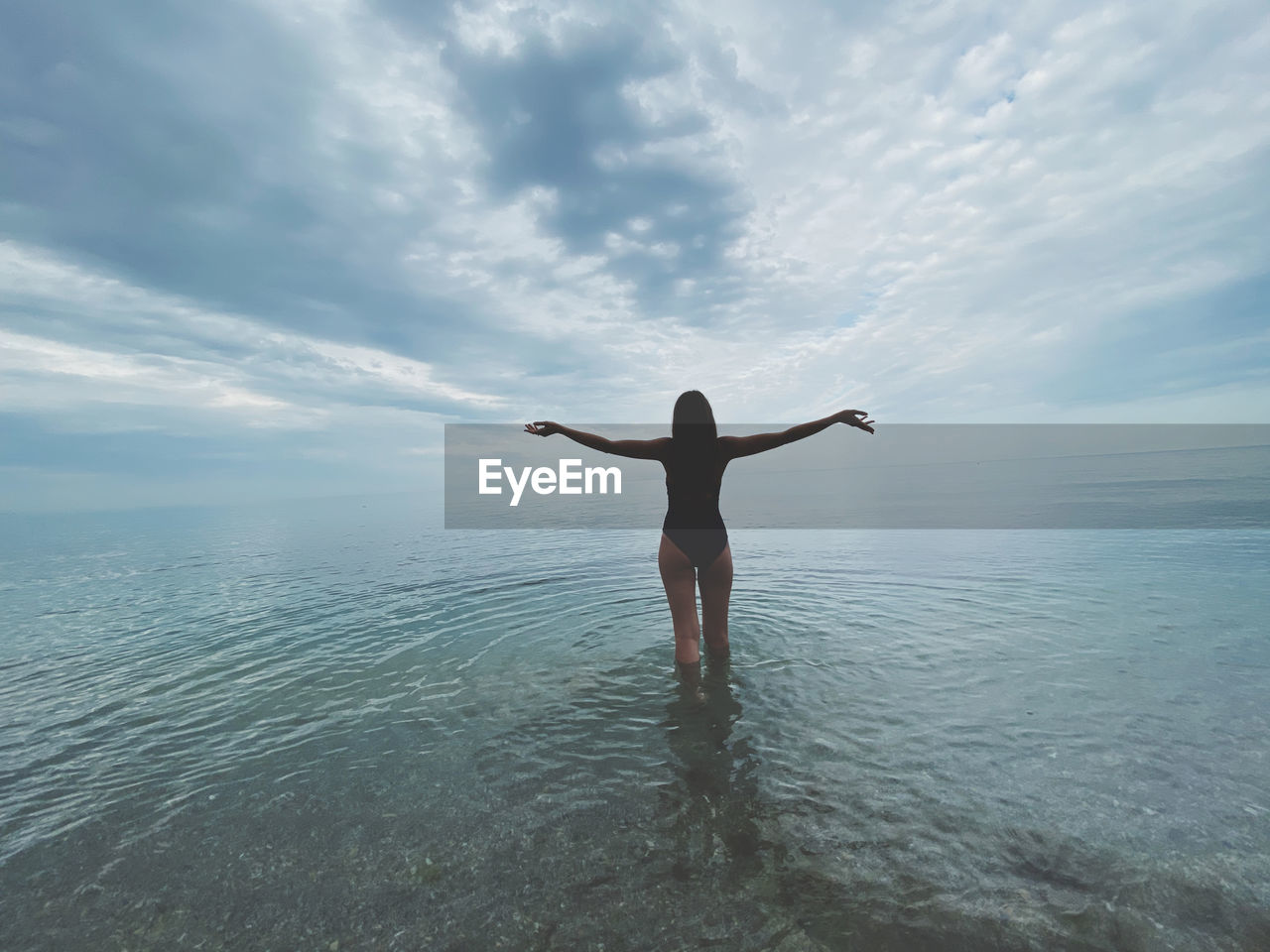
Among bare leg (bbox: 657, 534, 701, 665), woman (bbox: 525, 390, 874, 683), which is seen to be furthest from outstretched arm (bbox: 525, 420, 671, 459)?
bare leg (bbox: 657, 534, 701, 665)

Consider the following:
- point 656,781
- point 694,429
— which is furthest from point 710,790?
point 694,429

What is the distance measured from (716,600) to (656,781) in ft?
11.1

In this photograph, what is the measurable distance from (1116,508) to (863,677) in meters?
38.9

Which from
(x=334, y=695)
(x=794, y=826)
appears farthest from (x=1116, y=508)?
(x=334, y=695)

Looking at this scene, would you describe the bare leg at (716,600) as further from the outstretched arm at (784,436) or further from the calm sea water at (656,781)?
the outstretched arm at (784,436)

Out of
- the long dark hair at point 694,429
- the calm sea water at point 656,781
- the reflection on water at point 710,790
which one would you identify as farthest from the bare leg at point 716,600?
the long dark hair at point 694,429

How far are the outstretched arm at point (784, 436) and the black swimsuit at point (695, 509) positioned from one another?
370 mm

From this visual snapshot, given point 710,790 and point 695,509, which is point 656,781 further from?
point 695,509

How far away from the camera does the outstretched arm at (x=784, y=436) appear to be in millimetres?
7668

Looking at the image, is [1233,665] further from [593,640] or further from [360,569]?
[360,569]

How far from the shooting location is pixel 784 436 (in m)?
7.82

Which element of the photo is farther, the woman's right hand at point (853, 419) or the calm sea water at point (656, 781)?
the woman's right hand at point (853, 419)

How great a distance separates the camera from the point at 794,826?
5113 millimetres

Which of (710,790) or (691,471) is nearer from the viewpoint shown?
(710,790)
